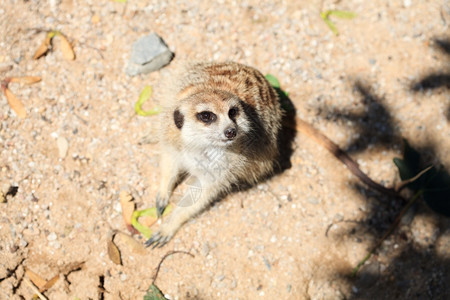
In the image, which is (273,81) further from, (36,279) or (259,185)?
(36,279)

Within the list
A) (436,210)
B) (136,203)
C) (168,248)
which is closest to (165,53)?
(136,203)

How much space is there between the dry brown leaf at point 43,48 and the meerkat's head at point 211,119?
141 centimetres

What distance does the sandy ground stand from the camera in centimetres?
295

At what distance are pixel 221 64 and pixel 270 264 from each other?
142 cm

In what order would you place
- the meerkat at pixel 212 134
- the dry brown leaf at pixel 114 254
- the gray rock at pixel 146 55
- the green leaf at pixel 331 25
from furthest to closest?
the green leaf at pixel 331 25 < the gray rock at pixel 146 55 < the dry brown leaf at pixel 114 254 < the meerkat at pixel 212 134

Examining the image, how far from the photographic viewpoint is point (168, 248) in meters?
3.00

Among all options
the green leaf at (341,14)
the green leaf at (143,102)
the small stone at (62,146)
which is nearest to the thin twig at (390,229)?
the green leaf at (341,14)

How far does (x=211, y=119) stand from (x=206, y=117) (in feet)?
0.11

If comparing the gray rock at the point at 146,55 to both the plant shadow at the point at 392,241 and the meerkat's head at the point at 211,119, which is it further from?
the plant shadow at the point at 392,241

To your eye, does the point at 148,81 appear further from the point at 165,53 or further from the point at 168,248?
the point at 168,248

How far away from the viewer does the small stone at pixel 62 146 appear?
122 inches

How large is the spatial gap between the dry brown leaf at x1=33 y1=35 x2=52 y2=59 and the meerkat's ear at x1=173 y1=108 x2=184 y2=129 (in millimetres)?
1420

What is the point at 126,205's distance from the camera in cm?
305

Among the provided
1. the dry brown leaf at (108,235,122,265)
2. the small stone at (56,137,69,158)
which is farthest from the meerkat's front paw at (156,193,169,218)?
the small stone at (56,137,69,158)
